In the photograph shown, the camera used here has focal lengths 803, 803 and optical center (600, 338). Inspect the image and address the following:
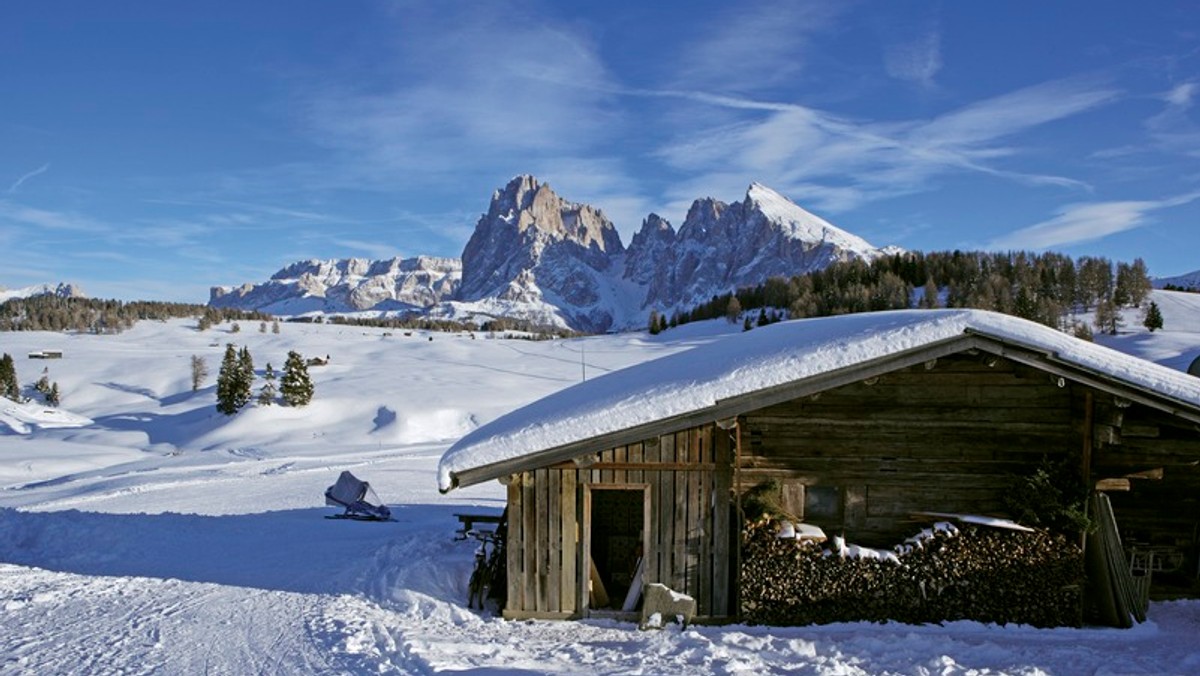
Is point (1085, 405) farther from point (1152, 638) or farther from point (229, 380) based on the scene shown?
point (229, 380)

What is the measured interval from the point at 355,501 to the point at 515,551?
416 inches

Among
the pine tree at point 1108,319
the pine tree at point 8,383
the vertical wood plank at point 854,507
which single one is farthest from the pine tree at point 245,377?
the pine tree at point 1108,319

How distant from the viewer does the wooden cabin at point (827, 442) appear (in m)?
10.9

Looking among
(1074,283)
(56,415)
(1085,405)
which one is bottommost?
(56,415)

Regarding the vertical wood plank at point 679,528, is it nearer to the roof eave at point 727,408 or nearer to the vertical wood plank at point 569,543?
the roof eave at point 727,408

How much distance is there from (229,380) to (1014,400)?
4871cm

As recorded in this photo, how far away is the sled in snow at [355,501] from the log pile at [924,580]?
39.8 feet

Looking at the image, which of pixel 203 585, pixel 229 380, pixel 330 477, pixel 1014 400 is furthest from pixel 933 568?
pixel 229 380

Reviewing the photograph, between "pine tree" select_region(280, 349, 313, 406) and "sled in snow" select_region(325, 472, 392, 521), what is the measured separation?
105 feet

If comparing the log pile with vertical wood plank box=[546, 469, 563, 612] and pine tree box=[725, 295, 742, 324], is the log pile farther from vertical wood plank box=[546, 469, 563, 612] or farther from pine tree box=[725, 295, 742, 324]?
pine tree box=[725, 295, 742, 324]

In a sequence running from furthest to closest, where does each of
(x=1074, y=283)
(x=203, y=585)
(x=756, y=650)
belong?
(x=1074, y=283), (x=203, y=585), (x=756, y=650)

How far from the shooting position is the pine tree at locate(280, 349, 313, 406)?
5097 cm

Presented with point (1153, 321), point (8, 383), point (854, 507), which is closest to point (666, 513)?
point (854, 507)

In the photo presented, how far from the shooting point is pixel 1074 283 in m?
93.2
